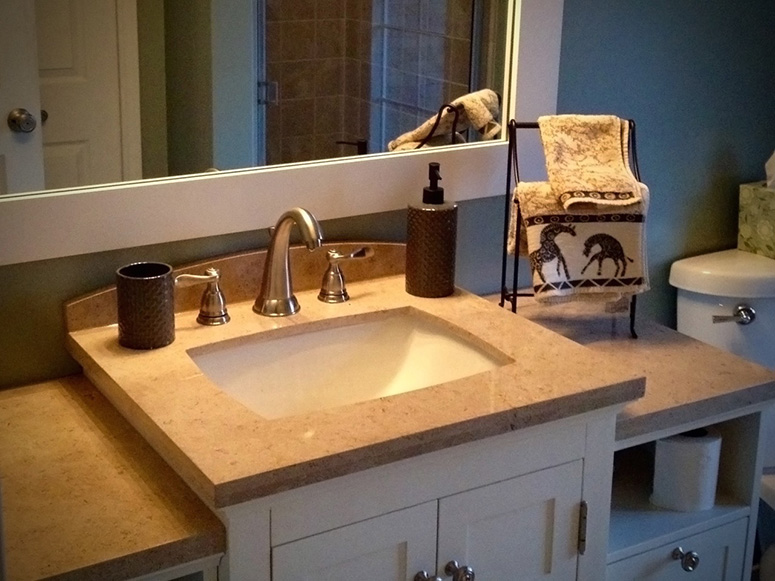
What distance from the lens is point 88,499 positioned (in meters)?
1.34

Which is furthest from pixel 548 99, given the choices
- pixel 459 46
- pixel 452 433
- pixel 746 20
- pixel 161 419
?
pixel 161 419

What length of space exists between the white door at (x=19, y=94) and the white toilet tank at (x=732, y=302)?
1285 mm

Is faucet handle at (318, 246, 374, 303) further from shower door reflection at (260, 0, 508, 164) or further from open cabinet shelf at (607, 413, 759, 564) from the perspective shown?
open cabinet shelf at (607, 413, 759, 564)

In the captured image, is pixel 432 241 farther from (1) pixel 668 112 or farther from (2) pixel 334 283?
(1) pixel 668 112

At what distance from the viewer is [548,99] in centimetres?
199

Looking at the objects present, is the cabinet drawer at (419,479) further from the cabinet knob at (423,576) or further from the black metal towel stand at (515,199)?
the black metal towel stand at (515,199)

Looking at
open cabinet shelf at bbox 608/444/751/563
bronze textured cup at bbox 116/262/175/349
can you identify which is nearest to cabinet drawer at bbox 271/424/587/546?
open cabinet shelf at bbox 608/444/751/563

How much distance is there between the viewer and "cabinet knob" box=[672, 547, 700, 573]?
1775mm

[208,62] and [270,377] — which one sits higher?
[208,62]

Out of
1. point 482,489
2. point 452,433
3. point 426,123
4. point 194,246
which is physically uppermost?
point 426,123

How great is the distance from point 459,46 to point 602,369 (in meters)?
0.65

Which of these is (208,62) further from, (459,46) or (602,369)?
(602,369)

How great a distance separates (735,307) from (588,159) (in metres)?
0.55

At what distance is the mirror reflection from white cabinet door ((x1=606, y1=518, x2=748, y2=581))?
0.76 m
